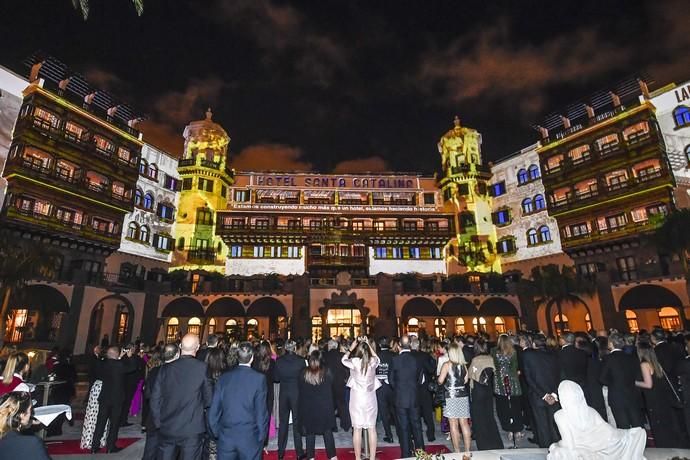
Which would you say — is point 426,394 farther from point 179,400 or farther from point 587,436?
point 179,400

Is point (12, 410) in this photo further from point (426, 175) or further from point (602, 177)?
point (426, 175)

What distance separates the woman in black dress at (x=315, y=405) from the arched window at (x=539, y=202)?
37.3 m

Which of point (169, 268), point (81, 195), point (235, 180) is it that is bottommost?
point (169, 268)

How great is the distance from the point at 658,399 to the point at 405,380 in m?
5.04

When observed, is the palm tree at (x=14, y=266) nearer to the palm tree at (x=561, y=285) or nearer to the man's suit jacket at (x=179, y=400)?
the man's suit jacket at (x=179, y=400)

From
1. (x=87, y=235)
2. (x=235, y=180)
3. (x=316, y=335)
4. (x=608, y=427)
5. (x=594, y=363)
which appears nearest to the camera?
(x=608, y=427)

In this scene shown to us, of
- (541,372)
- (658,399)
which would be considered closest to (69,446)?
(541,372)

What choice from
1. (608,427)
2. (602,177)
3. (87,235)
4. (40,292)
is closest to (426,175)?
(602,177)

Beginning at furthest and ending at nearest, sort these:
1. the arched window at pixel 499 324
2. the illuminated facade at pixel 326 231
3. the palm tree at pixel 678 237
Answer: the illuminated facade at pixel 326 231
the arched window at pixel 499 324
the palm tree at pixel 678 237

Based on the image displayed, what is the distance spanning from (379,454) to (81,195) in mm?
33766

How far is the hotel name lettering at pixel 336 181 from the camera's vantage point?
4341 centimetres

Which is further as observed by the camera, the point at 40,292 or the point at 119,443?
the point at 40,292

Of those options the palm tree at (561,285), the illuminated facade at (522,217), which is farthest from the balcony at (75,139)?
the palm tree at (561,285)

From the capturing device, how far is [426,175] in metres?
45.0
